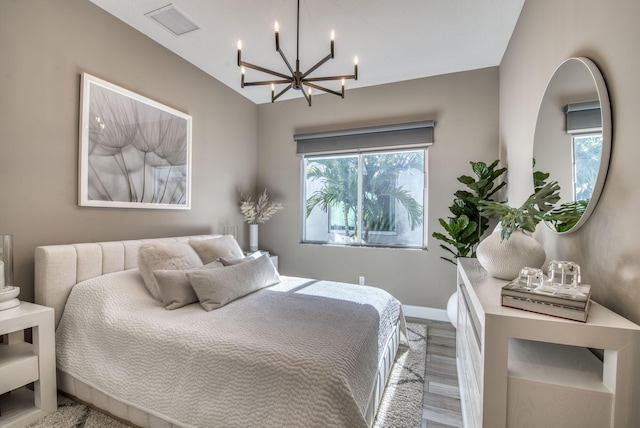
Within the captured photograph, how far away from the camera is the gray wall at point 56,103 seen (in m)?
1.79

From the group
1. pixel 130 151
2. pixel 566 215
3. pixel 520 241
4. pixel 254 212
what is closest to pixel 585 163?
pixel 566 215

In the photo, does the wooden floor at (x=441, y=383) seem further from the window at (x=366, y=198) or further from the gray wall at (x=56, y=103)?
the gray wall at (x=56, y=103)

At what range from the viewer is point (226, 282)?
6.31 ft

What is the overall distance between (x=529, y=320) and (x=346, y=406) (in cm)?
73

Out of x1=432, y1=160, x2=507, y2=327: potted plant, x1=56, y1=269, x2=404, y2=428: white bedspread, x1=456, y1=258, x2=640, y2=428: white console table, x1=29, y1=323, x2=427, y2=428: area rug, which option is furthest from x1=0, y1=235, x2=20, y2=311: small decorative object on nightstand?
x1=432, y1=160, x2=507, y2=327: potted plant

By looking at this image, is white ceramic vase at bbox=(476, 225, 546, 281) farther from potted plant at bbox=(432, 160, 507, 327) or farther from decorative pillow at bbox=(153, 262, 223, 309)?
decorative pillow at bbox=(153, 262, 223, 309)

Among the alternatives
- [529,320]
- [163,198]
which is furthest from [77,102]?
[529,320]

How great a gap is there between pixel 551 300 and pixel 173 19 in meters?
3.10

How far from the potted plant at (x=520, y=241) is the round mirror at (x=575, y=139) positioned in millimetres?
58

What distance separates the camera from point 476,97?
10.3 feet

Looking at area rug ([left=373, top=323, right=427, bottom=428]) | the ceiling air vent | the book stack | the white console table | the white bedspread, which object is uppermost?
the ceiling air vent

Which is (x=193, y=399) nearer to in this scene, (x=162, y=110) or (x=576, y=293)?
(x=576, y=293)

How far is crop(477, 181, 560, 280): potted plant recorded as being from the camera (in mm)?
1371

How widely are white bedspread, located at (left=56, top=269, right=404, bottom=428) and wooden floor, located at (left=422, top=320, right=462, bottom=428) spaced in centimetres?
47
